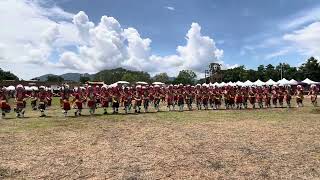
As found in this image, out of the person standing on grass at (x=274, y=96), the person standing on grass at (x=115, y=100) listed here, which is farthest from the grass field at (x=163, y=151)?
the person standing on grass at (x=274, y=96)

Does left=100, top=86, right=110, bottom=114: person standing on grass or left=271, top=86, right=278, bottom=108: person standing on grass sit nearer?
left=100, top=86, right=110, bottom=114: person standing on grass

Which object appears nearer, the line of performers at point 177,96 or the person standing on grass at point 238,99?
the line of performers at point 177,96

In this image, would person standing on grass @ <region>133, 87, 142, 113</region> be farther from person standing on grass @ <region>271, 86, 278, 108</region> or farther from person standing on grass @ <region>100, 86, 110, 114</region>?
person standing on grass @ <region>271, 86, 278, 108</region>

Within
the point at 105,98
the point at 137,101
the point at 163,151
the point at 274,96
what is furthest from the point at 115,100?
the point at 163,151

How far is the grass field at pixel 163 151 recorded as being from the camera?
11.5 meters

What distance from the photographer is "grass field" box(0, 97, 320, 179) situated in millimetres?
11469

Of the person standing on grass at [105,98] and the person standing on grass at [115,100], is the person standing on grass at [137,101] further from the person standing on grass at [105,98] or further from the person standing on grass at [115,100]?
the person standing on grass at [105,98]

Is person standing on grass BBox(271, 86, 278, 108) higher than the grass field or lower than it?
higher

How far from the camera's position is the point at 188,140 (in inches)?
666

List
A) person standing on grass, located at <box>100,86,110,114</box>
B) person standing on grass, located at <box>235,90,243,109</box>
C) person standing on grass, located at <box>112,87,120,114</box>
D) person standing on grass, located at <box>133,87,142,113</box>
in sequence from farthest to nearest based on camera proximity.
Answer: person standing on grass, located at <box>235,90,243,109</box>, person standing on grass, located at <box>133,87,142,113</box>, person standing on grass, located at <box>112,87,120,114</box>, person standing on grass, located at <box>100,86,110,114</box>

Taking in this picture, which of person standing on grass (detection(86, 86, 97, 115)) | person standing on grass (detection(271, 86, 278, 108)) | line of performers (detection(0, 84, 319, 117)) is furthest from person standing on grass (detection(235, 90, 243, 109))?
person standing on grass (detection(86, 86, 97, 115))

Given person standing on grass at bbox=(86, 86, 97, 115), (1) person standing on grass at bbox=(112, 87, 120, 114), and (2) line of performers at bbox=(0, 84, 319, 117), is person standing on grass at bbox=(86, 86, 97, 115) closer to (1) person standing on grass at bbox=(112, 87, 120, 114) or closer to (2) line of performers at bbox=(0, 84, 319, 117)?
(2) line of performers at bbox=(0, 84, 319, 117)

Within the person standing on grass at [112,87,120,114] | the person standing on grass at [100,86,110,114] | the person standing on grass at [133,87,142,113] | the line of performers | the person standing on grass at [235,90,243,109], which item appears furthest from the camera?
the person standing on grass at [235,90,243,109]

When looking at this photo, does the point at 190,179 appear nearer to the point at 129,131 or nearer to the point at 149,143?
the point at 149,143
